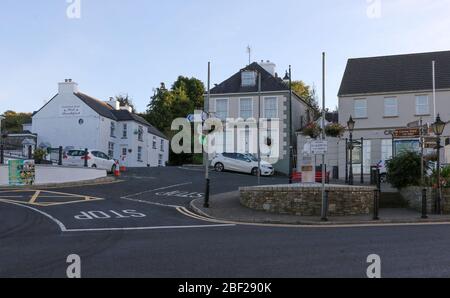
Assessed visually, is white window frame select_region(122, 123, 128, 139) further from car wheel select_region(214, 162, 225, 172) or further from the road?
the road

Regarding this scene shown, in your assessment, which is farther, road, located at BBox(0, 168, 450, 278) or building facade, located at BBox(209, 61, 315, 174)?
building facade, located at BBox(209, 61, 315, 174)

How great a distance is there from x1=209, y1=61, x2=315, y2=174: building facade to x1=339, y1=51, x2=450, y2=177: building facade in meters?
6.88

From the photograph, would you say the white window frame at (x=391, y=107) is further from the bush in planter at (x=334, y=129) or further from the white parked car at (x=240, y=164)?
the bush in planter at (x=334, y=129)

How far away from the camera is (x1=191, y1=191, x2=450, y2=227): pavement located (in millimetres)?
15828

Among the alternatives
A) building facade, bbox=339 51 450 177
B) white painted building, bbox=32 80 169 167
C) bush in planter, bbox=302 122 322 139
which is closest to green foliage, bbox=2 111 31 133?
white painted building, bbox=32 80 169 167

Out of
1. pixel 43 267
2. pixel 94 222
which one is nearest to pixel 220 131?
pixel 94 222

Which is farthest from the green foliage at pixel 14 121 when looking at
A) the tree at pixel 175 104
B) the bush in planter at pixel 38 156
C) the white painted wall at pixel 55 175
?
the white painted wall at pixel 55 175

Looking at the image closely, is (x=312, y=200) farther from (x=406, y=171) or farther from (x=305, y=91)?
(x=305, y=91)

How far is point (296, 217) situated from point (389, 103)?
68.8 ft

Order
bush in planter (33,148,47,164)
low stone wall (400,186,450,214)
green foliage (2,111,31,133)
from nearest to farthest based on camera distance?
low stone wall (400,186,450,214), bush in planter (33,148,47,164), green foliage (2,111,31,133)

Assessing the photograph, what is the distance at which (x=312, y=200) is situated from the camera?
1778 cm

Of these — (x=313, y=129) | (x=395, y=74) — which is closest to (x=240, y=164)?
(x=395, y=74)
